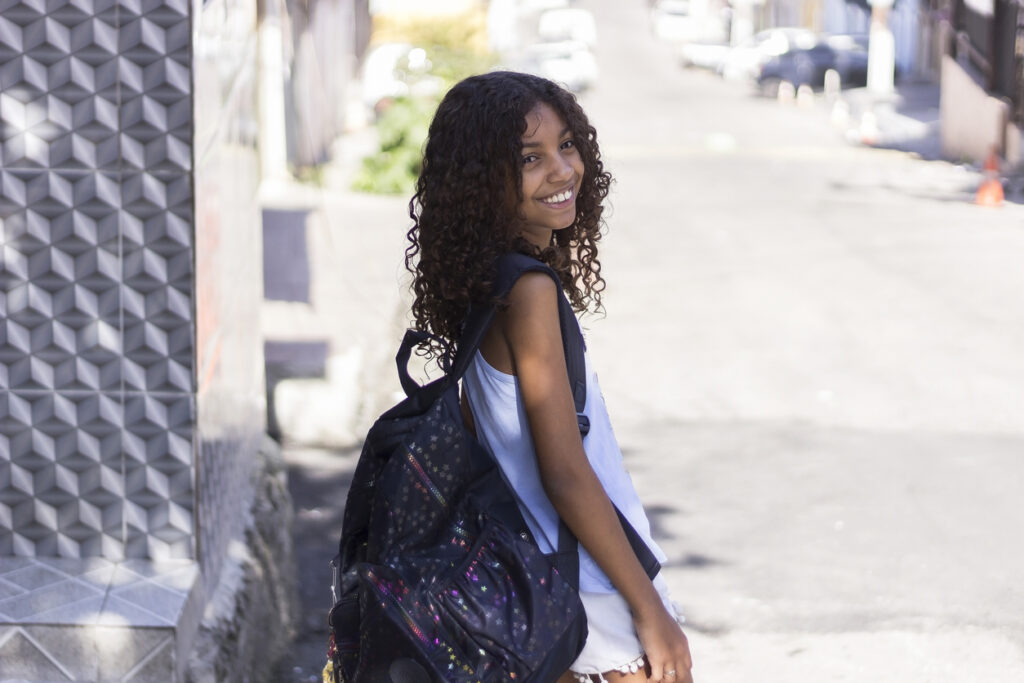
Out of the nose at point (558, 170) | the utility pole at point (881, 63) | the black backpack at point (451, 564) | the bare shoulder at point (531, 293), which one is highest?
the nose at point (558, 170)

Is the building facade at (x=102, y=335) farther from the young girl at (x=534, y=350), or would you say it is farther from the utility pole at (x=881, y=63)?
the utility pole at (x=881, y=63)

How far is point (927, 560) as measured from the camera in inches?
196

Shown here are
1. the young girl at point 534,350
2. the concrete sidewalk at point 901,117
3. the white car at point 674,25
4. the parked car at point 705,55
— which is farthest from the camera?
the white car at point 674,25

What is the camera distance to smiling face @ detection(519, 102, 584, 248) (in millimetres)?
2150

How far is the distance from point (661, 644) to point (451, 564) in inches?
14.7

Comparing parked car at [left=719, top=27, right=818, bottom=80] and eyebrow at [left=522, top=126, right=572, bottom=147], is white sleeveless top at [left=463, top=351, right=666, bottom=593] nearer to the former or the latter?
eyebrow at [left=522, top=126, right=572, bottom=147]

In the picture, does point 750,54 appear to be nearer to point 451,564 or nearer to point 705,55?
point 705,55

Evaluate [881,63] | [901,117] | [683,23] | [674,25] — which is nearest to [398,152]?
[901,117]

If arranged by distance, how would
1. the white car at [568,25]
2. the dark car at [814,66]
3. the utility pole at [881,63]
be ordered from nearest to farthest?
the utility pole at [881,63] → the dark car at [814,66] → the white car at [568,25]

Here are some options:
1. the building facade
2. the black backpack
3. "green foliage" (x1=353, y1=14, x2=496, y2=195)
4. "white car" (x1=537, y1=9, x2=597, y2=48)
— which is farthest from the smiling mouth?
"white car" (x1=537, y1=9, x2=597, y2=48)

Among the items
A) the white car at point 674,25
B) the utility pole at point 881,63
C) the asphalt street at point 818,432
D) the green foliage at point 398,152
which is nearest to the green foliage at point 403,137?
the green foliage at point 398,152

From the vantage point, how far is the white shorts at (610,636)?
210 centimetres

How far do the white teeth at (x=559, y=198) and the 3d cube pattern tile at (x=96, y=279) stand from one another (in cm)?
110

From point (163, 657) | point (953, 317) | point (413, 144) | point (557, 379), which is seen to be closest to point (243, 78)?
point (163, 657)
